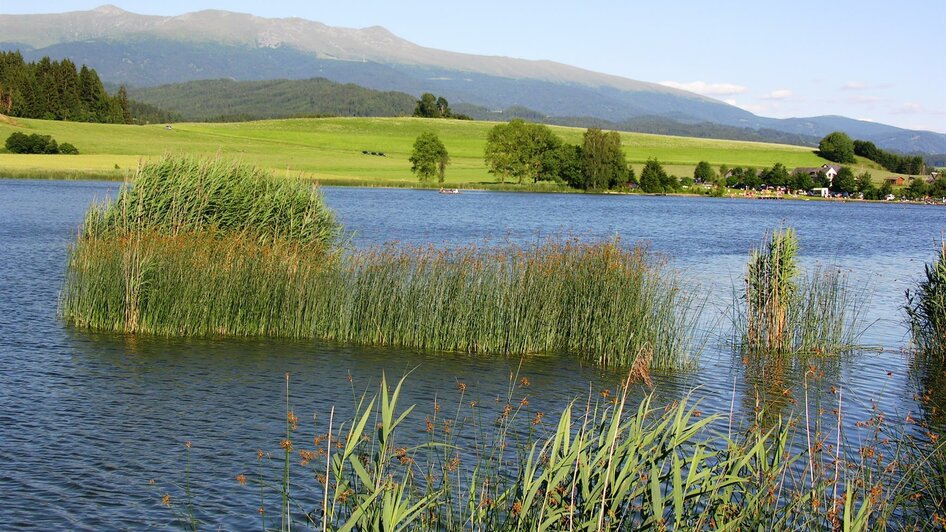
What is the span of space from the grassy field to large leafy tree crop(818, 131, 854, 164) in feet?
7.16

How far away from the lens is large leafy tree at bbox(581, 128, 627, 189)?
339ft

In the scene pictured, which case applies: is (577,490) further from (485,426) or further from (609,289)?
(609,289)

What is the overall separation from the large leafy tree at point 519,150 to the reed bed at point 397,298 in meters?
89.0

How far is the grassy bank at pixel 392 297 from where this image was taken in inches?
690

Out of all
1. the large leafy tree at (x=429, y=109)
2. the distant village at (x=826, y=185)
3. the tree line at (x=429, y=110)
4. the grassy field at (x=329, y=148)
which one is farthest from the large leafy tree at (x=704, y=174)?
the large leafy tree at (x=429, y=109)

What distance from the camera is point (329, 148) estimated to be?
421 ft

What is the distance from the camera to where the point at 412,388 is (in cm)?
1455

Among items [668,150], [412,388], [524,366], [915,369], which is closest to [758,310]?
[915,369]

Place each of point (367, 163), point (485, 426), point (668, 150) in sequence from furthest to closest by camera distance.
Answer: point (668, 150), point (367, 163), point (485, 426)

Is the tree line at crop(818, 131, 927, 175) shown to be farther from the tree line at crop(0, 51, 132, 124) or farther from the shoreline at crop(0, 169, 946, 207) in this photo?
the tree line at crop(0, 51, 132, 124)

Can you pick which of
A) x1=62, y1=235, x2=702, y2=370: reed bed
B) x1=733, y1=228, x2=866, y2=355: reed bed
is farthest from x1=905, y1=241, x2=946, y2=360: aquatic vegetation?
x1=62, y1=235, x2=702, y2=370: reed bed

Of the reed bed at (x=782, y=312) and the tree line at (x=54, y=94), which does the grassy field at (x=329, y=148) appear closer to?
the tree line at (x=54, y=94)

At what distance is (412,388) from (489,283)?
3627 millimetres

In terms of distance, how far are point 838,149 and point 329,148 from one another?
73351 millimetres
